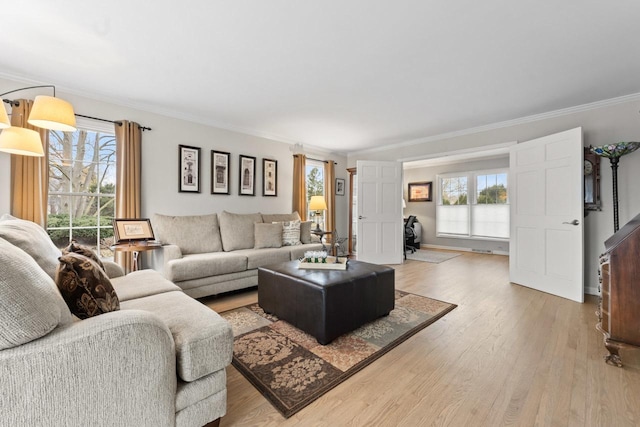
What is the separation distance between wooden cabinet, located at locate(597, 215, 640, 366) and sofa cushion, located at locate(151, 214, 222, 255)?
3.88 meters

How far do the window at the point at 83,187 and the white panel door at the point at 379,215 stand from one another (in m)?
3.87

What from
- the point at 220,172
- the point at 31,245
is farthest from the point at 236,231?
the point at 31,245

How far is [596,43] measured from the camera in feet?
7.22

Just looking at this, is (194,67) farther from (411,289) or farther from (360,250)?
(360,250)

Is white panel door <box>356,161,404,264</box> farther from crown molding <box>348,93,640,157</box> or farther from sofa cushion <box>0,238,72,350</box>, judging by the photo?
sofa cushion <box>0,238,72,350</box>

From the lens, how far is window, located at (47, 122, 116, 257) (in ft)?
10.2

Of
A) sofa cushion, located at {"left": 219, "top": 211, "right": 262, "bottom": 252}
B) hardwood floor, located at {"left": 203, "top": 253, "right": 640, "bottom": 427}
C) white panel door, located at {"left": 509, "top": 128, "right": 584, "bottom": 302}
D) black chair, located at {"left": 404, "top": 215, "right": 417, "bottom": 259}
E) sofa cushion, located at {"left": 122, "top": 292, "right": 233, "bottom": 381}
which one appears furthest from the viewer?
black chair, located at {"left": 404, "top": 215, "right": 417, "bottom": 259}

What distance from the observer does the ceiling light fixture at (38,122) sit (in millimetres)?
1824

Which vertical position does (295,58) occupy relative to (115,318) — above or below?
above

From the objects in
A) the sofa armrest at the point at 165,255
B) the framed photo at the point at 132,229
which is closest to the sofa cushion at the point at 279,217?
the sofa armrest at the point at 165,255

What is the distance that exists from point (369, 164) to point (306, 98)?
2.32m

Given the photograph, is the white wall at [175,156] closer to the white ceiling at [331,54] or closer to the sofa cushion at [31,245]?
the white ceiling at [331,54]

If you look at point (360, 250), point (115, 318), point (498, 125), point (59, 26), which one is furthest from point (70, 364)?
point (498, 125)

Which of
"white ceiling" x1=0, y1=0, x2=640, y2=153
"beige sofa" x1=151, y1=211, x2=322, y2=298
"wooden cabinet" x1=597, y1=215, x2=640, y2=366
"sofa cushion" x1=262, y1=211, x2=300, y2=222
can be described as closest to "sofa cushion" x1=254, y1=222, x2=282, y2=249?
"beige sofa" x1=151, y1=211, x2=322, y2=298
